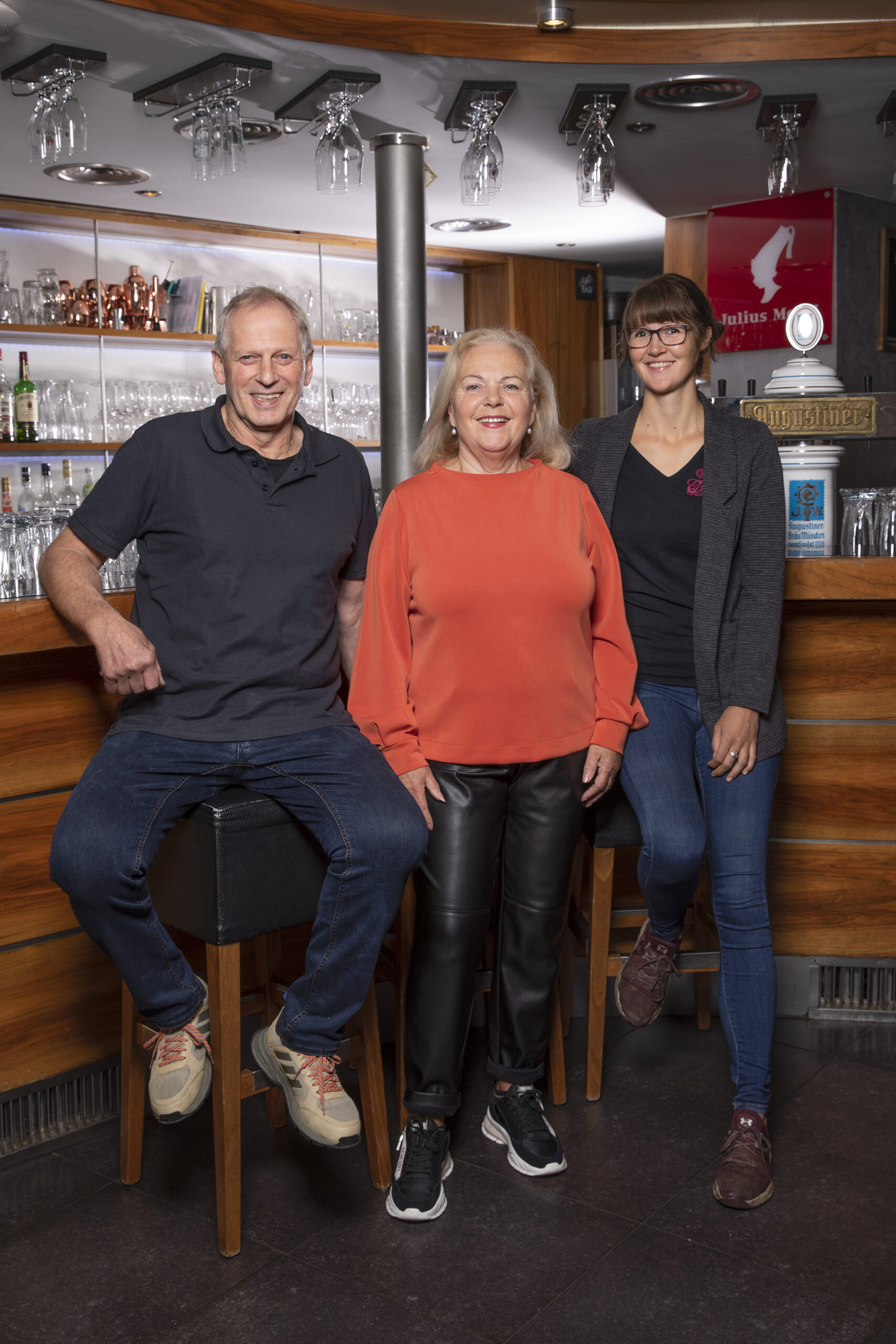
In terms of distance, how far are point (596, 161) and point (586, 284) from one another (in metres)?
3.78

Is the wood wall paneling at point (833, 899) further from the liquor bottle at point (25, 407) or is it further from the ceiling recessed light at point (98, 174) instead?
the liquor bottle at point (25, 407)

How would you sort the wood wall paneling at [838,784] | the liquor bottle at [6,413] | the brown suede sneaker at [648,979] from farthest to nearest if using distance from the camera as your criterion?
1. the liquor bottle at [6,413]
2. the wood wall paneling at [838,784]
3. the brown suede sneaker at [648,979]

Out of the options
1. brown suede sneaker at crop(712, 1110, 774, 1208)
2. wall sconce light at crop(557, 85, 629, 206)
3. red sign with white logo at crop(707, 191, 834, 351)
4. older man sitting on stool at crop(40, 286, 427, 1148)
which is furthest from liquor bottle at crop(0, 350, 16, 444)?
brown suede sneaker at crop(712, 1110, 774, 1208)

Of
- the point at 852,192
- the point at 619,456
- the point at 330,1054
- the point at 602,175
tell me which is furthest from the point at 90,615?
the point at 852,192

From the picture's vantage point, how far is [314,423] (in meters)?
6.77

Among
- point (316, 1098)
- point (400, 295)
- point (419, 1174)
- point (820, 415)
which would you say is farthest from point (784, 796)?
point (400, 295)

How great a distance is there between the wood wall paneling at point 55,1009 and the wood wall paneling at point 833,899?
1.60 m

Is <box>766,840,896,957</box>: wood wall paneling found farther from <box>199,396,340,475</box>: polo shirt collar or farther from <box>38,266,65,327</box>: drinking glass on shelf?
<box>38,266,65,327</box>: drinking glass on shelf

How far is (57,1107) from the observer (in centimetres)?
240

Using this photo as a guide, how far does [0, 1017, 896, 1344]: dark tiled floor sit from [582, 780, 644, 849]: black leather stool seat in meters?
0.59

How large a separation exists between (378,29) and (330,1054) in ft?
9.52

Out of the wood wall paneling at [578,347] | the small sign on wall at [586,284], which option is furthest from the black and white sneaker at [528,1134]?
the small sign on wall at [586,284]

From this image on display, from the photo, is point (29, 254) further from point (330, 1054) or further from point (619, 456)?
point (330, 1054)

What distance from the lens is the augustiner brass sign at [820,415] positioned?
110 inches
